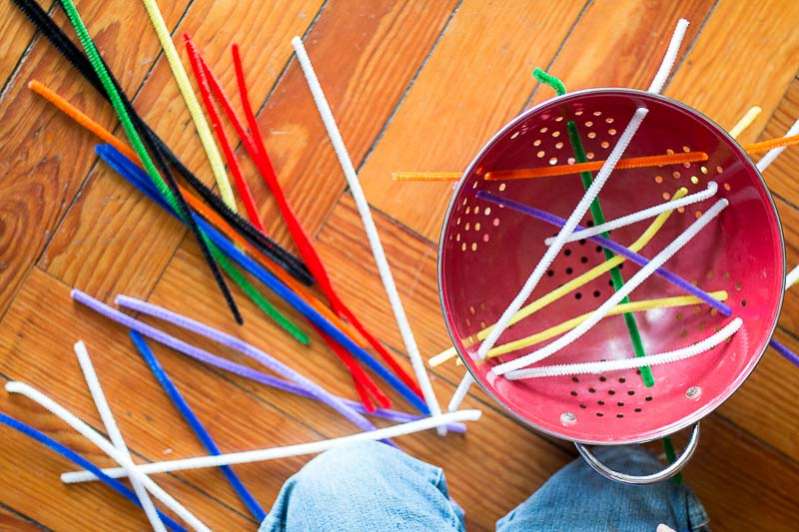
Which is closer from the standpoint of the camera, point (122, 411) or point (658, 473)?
point (658, 473)

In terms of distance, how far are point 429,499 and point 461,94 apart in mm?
386

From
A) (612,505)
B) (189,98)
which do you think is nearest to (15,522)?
(189,98)

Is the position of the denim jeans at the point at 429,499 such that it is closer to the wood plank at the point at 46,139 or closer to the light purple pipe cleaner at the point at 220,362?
the light purple pipe cleaner at the point at 220,362

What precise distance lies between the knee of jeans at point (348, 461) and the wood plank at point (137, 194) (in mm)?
247

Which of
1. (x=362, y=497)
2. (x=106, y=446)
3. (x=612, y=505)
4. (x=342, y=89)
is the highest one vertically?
(x=342, y=89)

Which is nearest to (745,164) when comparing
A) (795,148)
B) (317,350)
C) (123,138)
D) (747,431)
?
(795,148)

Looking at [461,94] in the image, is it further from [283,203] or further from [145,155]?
[145,155]

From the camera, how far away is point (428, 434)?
2.58 ft

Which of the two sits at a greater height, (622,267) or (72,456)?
(622,267)

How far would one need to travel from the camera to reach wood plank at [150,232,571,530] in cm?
78

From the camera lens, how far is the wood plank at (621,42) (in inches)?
30.0

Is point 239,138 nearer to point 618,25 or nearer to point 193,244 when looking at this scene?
point 193,244

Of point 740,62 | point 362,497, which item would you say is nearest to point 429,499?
point 362,497

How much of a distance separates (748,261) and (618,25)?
0.27 meters
